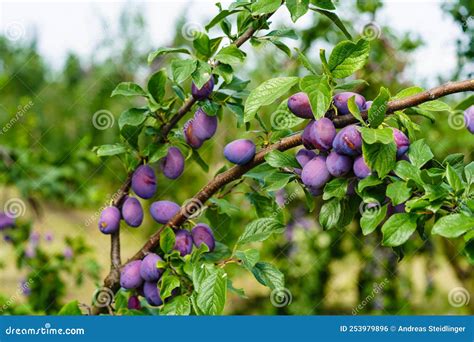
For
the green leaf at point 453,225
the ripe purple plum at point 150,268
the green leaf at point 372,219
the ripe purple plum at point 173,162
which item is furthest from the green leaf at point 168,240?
the green leaf at point 453,225

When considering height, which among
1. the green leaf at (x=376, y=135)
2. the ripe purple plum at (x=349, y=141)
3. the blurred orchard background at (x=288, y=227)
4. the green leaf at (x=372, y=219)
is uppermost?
the green leaf at (x=376, y=135)

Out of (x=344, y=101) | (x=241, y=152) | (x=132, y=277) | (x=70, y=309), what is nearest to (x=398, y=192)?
(x=344, y=101)

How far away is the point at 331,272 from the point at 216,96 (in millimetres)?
2396

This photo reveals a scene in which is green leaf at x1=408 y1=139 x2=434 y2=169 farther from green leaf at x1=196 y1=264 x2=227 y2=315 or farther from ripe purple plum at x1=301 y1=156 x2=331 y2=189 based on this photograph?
green leaf at x1=196 y1=264 x2=227 y2=315

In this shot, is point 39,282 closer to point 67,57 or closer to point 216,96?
point 216,96

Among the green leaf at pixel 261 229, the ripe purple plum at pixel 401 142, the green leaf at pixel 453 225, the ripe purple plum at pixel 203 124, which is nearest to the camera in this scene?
the green leaf at pixel 453 225

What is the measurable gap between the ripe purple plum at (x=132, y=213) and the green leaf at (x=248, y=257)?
0.26 metres

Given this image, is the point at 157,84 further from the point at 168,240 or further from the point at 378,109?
the point at 378,109

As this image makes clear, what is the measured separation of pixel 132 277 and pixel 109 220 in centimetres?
11

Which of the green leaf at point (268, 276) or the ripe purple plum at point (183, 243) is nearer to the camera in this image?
the green leaf at point (268, 276)

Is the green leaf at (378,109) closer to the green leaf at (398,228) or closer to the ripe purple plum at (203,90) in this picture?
the green leaf at (398,228)

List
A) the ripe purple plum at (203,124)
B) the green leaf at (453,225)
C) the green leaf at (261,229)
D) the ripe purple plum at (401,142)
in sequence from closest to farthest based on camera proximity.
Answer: the green leaf at (453,225) → the ripe purple plum at (401,142) → the green leaf at (261,229) → the ripe purple plum at (203,124)

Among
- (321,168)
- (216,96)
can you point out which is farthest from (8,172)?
(321,168)

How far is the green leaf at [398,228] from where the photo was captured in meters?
0.80
